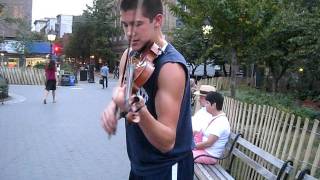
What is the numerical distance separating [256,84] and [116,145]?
85.1 feet

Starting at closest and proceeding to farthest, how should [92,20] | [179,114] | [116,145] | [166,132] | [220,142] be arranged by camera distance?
1. [166,132]
2. [179,114]
3. [220,142]
4. [116,145]
5. [92,20]

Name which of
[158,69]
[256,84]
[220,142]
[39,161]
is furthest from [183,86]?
[256,84]

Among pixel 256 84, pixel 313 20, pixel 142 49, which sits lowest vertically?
pixel 256 84

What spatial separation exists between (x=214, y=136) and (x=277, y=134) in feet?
2.38

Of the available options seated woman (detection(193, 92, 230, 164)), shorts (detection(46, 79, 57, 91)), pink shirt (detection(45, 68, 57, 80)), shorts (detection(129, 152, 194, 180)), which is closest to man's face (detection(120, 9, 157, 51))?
shorts (detection(129, 152, 194, 180))

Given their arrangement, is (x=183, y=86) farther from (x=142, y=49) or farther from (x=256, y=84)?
(x=256, y=84)

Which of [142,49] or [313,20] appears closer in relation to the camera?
[142,49]

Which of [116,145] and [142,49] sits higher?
Answer: [142,49]

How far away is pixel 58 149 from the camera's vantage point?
9289mm

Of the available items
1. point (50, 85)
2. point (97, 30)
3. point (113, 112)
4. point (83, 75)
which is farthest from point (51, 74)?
point (97, 30)

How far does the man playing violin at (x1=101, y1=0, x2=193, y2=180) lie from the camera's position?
2.30m

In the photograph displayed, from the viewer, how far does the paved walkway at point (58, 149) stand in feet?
24.4

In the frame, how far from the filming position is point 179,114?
2580mm

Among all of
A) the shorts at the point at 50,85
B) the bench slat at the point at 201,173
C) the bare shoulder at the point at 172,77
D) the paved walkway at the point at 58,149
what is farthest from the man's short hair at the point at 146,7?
the shorts at the point at 50,85
